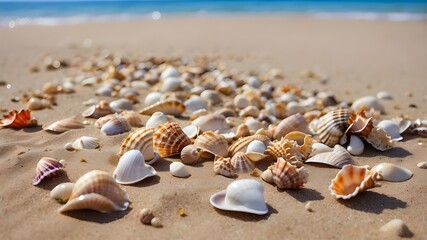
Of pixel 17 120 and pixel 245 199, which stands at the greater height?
pixel 17 120

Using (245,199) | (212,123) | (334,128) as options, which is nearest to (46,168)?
(245,199)

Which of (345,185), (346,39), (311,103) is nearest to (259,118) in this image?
(311,103)

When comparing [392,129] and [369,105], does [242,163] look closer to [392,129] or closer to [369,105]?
[392,129]

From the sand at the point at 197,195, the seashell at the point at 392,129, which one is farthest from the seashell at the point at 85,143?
the seashell at the point at 392,129

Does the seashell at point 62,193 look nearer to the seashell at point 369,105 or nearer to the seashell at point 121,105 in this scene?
the seashell at point 121,105

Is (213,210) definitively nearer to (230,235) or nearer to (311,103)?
(230,235)
